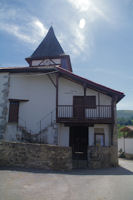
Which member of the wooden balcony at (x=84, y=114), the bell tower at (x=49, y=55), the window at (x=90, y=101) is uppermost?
the bell tower at (x=49, y=55)

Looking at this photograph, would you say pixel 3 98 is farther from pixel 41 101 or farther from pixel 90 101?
pixel 90 101

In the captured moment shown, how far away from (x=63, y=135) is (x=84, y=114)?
233 cm

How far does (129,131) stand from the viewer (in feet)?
78.7

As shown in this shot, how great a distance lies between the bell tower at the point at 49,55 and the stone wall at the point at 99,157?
10.8 meters

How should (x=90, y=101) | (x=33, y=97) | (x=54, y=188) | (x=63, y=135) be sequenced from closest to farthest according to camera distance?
1. (x=54, y=188)
2. (x=63, y=135)
3. (x=90, y=101)
4. (x=33, y=97)

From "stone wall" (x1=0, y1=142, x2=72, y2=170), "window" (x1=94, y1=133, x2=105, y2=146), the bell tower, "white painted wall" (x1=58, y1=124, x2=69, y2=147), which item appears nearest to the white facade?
"white painted wall" (x1=58, y1=124, x2=69, y2=147)

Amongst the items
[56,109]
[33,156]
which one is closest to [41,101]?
[56,109]

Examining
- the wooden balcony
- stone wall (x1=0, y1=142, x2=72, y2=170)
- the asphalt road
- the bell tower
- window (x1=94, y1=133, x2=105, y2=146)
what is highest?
the bell tower

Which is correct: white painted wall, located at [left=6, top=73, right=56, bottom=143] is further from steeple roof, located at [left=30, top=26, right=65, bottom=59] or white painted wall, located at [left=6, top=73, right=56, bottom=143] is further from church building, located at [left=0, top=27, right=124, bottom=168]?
steeple roof, located at [left=30, top=26, right=65, bottom=59]

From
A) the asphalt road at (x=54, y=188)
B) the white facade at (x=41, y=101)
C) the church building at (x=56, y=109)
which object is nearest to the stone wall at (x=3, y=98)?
the church building at (x=56, y=109)

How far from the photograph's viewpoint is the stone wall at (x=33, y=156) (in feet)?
28.9

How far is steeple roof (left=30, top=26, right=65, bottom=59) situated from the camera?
21250 mm

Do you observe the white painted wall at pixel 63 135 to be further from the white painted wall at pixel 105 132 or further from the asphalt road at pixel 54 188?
the asphalt road at pixel 54 188

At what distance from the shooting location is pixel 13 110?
14602 mm
